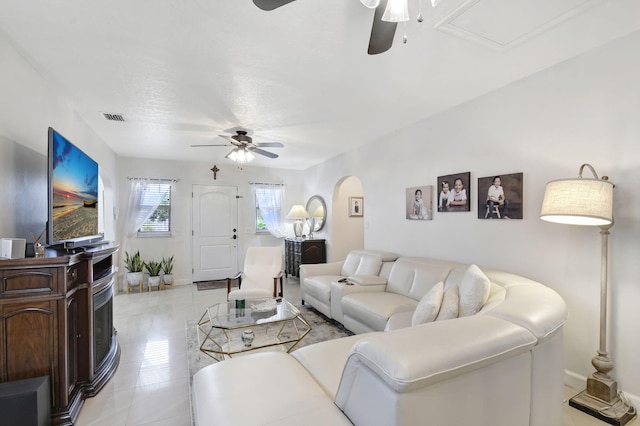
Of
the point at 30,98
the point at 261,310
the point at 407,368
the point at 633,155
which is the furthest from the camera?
the point at 261,310

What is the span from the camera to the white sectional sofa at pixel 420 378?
3.22 ft

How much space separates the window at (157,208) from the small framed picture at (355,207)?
3.72 m

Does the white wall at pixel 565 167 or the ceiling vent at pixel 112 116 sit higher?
the ceiling vent at pixel 112 116

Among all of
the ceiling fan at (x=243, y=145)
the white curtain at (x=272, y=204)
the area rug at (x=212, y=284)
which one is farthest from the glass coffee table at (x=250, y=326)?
the white curtain at (x=272, y=204)

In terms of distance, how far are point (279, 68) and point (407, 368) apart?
2258 millimetres

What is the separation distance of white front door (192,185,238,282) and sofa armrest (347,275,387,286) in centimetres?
363

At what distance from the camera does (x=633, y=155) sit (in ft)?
6.54

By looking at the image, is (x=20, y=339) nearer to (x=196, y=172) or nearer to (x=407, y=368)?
(x=407, y=368)

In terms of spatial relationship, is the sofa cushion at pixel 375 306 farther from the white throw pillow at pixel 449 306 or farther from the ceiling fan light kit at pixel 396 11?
the ceiling fan light kit at pixel 396 11

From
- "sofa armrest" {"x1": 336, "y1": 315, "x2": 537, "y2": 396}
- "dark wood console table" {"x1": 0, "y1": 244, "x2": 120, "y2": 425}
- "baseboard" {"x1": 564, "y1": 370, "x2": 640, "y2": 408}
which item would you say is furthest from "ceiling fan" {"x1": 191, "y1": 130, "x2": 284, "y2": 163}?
"baseboard" {"x1": 564, "y1": 370, "x2": 640, "y2": 408}

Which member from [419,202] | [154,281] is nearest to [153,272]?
[154,281]

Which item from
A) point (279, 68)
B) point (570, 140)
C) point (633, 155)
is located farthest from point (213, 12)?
point (633, 155)

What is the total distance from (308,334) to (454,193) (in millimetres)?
2274

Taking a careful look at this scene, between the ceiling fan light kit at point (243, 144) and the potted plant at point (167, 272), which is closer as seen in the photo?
the ceiling fan light kit at point (243, 144)
